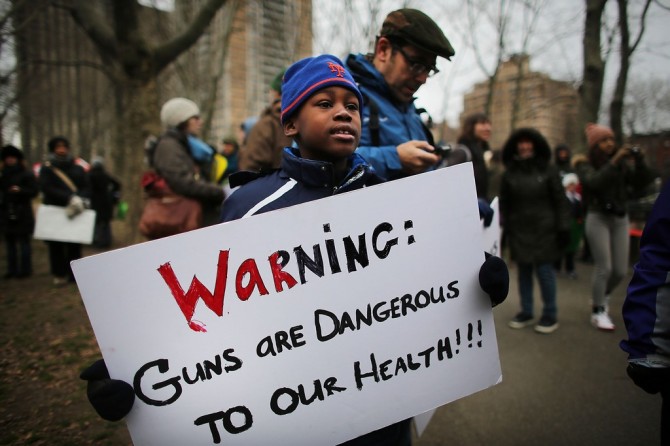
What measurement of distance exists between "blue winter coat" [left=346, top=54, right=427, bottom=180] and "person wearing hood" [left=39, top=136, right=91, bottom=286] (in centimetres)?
474

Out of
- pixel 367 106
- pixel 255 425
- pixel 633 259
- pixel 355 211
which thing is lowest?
pixel 633 259

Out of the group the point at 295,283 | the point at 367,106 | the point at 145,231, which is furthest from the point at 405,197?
the point at 145,231

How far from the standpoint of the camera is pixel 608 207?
368 centimetres

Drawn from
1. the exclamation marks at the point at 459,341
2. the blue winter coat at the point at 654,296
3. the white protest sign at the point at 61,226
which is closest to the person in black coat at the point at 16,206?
the white protest sign at the point at 61,226

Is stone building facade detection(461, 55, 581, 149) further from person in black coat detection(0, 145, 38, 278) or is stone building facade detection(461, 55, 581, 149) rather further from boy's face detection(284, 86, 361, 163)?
person in black coat detection(0, 145, 38, 278)

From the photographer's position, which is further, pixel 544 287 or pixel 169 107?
pixel 544 287

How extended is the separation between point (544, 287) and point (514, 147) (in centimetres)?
139

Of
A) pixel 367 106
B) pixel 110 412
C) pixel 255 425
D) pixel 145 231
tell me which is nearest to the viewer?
pixel 110 412

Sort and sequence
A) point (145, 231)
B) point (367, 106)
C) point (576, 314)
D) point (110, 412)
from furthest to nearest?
point (576, 314) → point (145, 231) → point (367, 106) → point (110, 412)

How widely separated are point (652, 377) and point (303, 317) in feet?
3.68

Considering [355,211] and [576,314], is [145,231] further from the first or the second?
[576,314]

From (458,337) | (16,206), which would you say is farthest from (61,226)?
(458,337)

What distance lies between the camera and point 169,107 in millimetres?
3408

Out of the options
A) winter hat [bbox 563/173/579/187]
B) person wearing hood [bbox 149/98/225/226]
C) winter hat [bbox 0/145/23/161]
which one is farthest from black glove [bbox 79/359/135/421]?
winter hat [bbox 563/173/579/187]
